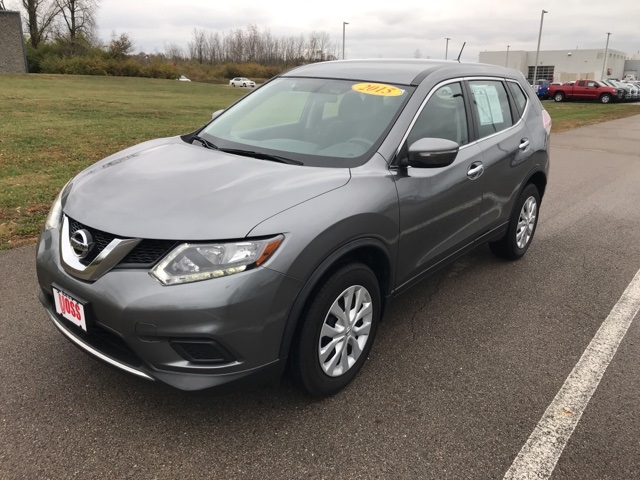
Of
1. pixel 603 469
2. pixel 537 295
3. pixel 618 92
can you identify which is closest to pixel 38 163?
pixel 537 295

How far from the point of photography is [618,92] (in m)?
36.9

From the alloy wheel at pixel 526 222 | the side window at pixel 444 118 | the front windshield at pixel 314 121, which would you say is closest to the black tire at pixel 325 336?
the front windshield at pixel 314 121

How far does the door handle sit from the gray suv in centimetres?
3

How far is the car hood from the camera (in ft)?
7.60

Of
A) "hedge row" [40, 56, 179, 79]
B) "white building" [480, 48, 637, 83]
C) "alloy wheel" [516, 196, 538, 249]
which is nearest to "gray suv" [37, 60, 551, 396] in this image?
"alloy wheel" [516, 196, 538, 249]

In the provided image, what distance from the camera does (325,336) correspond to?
8.73ft

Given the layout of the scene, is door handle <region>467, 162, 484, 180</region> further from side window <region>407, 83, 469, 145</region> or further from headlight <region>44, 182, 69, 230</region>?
headlight <region>44, 182, 69, 230</region>

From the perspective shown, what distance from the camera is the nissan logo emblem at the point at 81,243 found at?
2395 millimetres

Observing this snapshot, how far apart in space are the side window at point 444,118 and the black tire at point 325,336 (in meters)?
0.93

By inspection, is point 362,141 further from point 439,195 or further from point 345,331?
point 345,331

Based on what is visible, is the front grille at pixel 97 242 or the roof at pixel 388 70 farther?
the roof at pixel 388 70

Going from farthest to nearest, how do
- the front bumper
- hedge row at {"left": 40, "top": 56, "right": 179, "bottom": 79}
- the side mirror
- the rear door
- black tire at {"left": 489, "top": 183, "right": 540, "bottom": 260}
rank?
hedge row at {"left": 40, "top": 56, "right": 179, "bottom": 79} < black tire at {"left": 489, "top": 183, "right": 540, "bottom": 260} < the rear door < the side mirror < the front bumper

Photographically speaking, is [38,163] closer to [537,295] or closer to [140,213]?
[140,213]

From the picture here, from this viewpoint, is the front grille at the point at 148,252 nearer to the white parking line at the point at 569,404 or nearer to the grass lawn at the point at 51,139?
the white parking line at the point at 569,404
